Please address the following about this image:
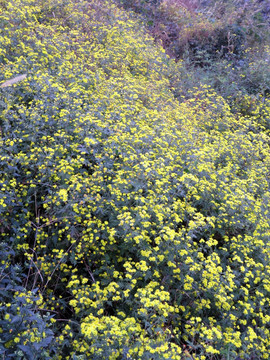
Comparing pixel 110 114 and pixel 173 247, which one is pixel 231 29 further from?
pixel 173 247

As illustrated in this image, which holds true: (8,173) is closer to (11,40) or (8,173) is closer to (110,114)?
(110,114)

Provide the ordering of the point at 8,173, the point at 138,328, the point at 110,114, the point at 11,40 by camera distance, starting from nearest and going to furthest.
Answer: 1. the point at 138,328
2. the point at 8,173
3. the point at 110,114
4. the point at 11,40

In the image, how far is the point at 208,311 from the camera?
3.52 m

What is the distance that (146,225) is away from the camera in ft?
10.7

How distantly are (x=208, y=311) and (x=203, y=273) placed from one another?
0.54 metres

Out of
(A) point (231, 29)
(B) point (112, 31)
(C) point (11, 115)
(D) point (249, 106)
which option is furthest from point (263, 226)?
(A) point (231, 29)

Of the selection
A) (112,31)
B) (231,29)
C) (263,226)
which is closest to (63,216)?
(263,226)

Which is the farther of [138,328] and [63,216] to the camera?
[63,216]

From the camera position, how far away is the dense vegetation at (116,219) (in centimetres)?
285

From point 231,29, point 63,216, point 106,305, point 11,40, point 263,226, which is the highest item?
point 231,29

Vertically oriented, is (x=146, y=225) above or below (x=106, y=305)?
above

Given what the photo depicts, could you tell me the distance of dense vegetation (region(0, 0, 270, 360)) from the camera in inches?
112

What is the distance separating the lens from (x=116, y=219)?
3617 mm

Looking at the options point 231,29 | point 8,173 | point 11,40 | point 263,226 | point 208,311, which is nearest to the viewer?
point 208,311
